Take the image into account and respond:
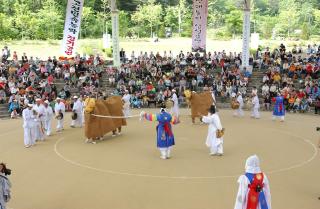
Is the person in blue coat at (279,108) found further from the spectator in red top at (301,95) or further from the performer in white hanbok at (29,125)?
the performer in white hanbok at (29,125)

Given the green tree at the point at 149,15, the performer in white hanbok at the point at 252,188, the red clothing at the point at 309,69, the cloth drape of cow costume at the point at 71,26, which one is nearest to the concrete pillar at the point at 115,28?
the cloth drape of cow costume at the point at 71,26

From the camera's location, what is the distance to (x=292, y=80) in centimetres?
2125

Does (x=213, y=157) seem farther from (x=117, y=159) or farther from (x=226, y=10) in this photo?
(x=226, y=10)

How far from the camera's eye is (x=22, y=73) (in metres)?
22.1

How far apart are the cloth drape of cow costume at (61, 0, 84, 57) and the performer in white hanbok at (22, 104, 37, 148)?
349 inches

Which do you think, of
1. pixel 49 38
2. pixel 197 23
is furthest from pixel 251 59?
pixel 49 38

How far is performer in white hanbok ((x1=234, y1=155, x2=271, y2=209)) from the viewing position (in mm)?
6520

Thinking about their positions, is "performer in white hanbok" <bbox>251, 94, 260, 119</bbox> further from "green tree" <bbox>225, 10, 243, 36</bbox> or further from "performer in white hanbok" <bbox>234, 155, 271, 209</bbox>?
"green tree" <bbox>225, 10, 243, 36</bbox>

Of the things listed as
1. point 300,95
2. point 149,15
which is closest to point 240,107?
point 300,95

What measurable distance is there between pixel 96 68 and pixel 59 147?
11066 millimetres

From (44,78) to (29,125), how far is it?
9.78m

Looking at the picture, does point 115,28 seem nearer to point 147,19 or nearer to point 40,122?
point 40,122

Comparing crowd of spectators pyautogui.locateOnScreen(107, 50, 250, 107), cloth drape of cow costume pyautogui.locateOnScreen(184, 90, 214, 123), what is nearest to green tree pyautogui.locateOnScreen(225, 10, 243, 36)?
crowd of spectators pyautogui.locateOnScreen(107, 50, 250, 107)

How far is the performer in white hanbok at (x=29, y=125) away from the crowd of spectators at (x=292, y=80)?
35.0ft
